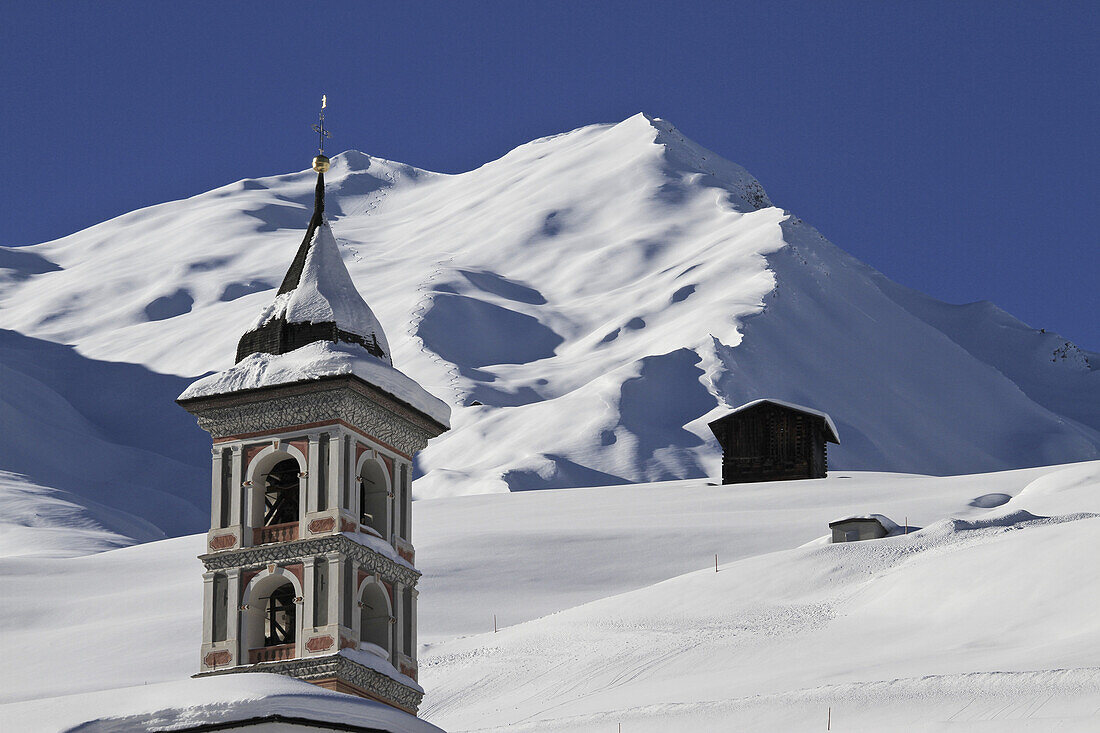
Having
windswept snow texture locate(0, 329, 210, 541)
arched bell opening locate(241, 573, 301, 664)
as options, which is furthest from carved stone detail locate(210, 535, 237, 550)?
windswept snow texture locate(0, 329, 210, 541)

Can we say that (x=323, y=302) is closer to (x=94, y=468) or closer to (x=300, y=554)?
(x=300, y=554)

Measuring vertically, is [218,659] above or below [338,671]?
above

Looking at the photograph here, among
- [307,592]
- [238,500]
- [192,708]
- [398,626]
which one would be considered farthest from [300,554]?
[192,708]

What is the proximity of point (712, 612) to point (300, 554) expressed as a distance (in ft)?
108

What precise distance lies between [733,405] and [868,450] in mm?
16273

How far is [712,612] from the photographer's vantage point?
6450cm

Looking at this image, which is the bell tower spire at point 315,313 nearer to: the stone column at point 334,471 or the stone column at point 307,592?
the stone column at point 334,471

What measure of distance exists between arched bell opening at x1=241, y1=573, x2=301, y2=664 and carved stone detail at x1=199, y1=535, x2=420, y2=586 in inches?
13.9

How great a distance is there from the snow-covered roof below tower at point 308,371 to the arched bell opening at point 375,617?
11.2 feet

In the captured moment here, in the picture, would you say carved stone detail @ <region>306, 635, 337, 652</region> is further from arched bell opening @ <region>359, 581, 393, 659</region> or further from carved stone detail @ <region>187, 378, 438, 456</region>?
carved stone detail @ <region>187, 378, 438, 456</region>

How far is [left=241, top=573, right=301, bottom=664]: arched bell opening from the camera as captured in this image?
3291 cm

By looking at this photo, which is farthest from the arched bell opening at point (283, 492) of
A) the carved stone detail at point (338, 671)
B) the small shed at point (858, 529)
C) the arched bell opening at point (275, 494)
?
the small shed at point (858, 529)

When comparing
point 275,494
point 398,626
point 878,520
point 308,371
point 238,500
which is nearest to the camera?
point 308,371

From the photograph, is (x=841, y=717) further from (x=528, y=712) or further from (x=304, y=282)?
(x=304, y=282)
